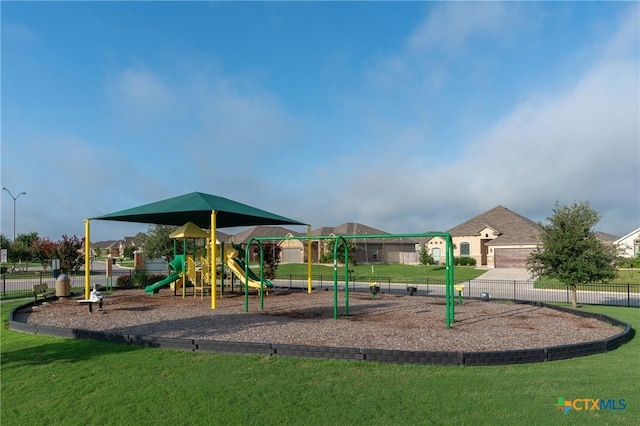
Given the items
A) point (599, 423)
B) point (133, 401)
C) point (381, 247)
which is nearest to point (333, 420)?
point (133, 401)

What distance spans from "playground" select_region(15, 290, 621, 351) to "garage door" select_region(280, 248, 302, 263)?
153 feet

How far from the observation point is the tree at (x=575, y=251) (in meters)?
18.2

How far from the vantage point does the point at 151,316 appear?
47.0ft

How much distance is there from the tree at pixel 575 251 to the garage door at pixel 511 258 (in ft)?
101

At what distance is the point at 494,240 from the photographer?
51.2 meters

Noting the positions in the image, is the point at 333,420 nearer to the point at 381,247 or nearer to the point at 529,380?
the point at 529,380

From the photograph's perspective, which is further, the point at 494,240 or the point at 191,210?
the point at 494,240

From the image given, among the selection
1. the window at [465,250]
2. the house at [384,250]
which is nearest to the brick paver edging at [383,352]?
the window at [465,250]

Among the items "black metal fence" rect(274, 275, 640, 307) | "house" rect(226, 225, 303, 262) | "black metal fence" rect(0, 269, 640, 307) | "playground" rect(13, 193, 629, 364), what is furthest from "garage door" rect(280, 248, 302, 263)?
"playground" rect(13, 193, 629, 364)

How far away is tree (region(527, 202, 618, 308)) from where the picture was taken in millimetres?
18156

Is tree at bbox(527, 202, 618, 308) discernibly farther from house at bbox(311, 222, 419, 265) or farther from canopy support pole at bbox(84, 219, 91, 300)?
house at bbox(311, 222, 419, 265)

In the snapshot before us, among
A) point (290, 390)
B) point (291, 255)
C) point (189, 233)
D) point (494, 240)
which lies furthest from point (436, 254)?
point (290, 390)

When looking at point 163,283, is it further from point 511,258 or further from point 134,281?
point 511,258

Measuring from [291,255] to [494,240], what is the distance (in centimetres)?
2905
